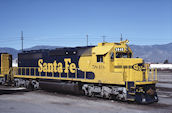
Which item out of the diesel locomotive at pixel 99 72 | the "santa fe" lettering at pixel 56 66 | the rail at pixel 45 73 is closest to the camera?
the diesel locomotive at pixel 99 72

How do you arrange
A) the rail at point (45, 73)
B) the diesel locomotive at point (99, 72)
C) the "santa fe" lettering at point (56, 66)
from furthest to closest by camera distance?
the "santa fe" lettering at point (56, 66) < the rail at point (45, 73) < the diesel locomotive at point (99, 72)

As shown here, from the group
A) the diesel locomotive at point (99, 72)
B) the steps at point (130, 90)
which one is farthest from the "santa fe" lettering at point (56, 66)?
the steps at point (130, 90)

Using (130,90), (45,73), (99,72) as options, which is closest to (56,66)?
(45,73)

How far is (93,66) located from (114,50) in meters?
1.83

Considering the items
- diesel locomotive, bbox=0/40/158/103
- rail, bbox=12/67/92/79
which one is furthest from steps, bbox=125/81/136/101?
rail, bbox=12/67/92/79

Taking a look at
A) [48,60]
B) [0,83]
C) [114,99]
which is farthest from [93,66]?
[0,83]

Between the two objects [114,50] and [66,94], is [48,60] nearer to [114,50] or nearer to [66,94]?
[66,94]

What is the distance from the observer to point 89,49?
1541cm

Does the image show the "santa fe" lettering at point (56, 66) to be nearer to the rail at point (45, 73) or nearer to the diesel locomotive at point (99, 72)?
the diesel locomotive at point (99, 72)

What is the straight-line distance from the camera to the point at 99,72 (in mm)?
14555

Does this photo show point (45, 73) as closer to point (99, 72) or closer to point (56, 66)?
point (56, 66)

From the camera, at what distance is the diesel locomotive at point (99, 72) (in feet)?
43.7

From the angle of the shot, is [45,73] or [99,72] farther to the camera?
[45,73]

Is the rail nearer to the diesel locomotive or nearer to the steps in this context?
the diesel locomotive
